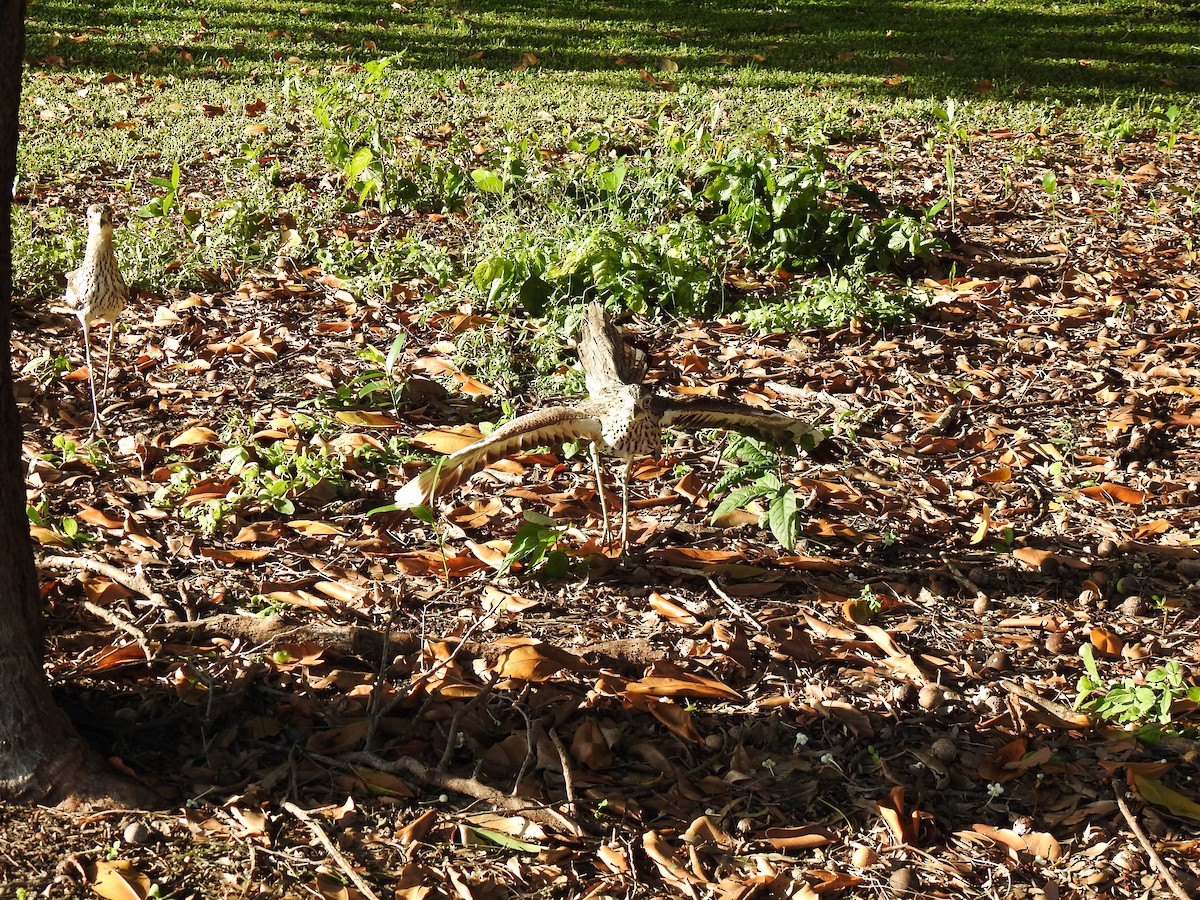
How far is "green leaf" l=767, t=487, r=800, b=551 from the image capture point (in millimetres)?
3367

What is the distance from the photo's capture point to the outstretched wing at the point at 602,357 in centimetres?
372

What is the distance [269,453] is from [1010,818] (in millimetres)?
2756

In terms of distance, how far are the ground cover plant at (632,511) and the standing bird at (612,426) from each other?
211 mm

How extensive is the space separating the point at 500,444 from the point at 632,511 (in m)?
1.07

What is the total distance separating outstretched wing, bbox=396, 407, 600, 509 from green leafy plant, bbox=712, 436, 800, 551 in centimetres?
53

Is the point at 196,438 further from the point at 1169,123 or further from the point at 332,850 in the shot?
the point at 1169,123

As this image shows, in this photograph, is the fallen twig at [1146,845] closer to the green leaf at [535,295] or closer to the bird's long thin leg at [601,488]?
the bird's long thin leg at [601,488]

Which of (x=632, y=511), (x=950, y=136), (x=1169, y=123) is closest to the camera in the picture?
(x=632, y=511)

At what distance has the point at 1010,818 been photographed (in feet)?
9.17

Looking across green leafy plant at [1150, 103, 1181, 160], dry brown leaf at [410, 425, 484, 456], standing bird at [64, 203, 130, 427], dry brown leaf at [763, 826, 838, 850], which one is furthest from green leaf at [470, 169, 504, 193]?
green leafy plant at [1150, 103, 1181, 160]

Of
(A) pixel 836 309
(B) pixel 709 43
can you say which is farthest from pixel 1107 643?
(B) pixel 709 43

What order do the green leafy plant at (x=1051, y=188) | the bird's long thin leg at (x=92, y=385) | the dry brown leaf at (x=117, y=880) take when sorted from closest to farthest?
the dry brown leaf at (x=117, y=880)
the bird's long thin leg at (x=92, y=385)
the green leafy plant at (x=1051, y=188)

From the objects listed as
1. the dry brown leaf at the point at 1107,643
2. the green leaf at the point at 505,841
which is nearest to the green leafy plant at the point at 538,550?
the green leaf at the point at 505,841

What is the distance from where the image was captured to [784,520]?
3.40 metres
